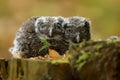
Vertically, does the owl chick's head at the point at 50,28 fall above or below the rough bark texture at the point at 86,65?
above

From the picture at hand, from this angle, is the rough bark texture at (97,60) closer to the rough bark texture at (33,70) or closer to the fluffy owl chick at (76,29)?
the rough bark texture at (33,70)

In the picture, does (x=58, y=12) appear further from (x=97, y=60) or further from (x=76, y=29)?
(x=97, y=60)

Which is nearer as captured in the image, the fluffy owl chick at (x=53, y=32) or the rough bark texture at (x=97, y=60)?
the rough bark texture at (x=97, y=60)

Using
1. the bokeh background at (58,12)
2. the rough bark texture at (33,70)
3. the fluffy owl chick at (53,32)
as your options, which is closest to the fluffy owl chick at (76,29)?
the fluffy owl chick at (53,32)

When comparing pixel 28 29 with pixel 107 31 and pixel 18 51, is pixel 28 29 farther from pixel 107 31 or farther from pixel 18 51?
pixel 107 31

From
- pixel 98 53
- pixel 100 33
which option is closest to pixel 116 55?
pixel 98 53

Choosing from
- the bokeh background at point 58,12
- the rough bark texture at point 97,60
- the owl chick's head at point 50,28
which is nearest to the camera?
the rough bark texture at point 97,60
